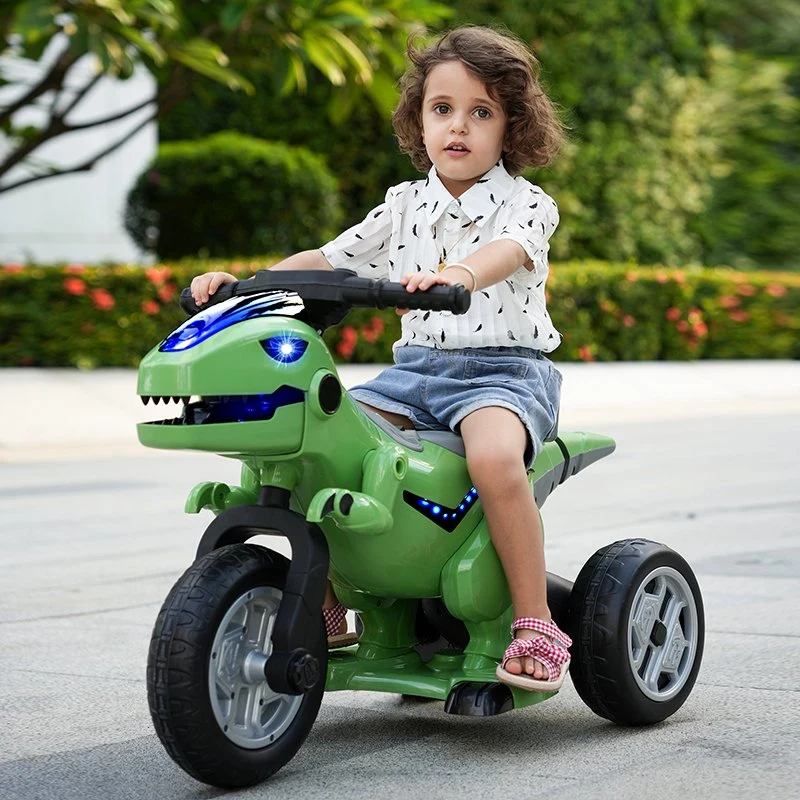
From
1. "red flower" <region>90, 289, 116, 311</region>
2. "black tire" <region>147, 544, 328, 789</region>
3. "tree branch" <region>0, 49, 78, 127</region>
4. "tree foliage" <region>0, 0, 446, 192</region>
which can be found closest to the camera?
"black tire" <region>147, 544, 328, 789</region>

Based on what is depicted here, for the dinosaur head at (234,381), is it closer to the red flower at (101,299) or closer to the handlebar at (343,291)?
the handlebar at (343,291)

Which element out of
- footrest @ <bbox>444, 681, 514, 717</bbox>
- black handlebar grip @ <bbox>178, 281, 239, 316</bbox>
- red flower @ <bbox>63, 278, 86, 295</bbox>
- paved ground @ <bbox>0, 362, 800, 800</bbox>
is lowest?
paved ground @ <bbox>0, 362, 800, 800</bbox>

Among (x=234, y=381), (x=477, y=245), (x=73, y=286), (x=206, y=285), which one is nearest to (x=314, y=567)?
(x=234, y=381)

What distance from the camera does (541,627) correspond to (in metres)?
3.98

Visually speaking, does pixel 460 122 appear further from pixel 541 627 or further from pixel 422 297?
pixel 541 627

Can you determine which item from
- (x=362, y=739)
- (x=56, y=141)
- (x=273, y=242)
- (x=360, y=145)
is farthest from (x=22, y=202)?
(x=362, y=739)

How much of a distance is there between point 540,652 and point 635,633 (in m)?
0.39

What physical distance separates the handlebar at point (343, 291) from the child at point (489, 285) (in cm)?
15

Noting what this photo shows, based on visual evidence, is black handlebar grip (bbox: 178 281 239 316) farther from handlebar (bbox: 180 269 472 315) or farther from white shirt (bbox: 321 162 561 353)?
white shirt (bbox: 321 162 561 353)

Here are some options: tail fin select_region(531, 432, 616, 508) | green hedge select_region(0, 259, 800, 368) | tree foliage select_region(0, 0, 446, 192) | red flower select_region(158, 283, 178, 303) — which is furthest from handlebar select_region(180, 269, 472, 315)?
red flower select_region(158, 283, 178, 303)

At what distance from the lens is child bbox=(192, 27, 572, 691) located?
3963mm

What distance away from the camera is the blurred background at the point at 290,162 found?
13164mm

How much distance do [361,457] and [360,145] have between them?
20383 mm

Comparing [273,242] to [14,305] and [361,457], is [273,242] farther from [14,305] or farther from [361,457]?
[361,457]
